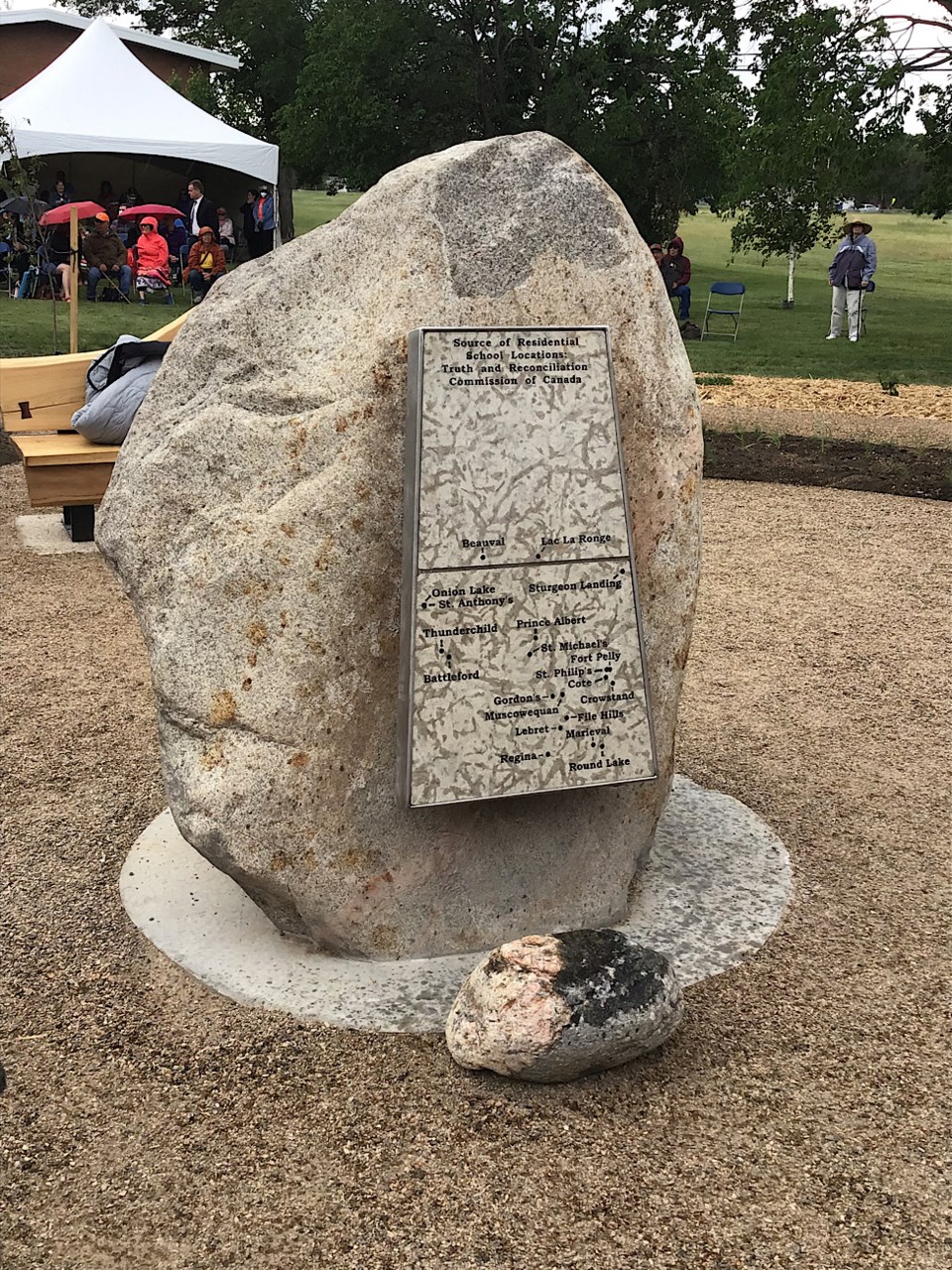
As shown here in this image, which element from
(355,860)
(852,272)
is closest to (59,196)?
(852,272)

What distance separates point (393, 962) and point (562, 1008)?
0.76 meters

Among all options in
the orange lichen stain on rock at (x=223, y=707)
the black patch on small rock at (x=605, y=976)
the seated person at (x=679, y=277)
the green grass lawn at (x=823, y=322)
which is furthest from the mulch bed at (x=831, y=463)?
the seated person at (x=679, y=277)

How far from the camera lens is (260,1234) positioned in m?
2.63

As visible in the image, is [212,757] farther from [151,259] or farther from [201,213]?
[201,213]

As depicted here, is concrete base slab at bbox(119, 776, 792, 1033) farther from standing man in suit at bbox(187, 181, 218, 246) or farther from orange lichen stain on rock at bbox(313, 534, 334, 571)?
standing man in suit at bbox(187, 181, 218, 246)

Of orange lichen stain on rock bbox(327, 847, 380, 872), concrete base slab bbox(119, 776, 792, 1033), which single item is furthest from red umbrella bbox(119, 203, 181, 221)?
orange lichen stain on rock bbox(327, 847, 380, 872)

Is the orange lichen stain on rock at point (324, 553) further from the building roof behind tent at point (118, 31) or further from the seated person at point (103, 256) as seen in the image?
the building roof behind tent at point (118, 31)

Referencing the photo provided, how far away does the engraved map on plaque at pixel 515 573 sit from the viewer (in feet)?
10.7

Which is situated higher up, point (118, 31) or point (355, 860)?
point (118, 31)

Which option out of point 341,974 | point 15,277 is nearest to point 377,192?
point 341,974

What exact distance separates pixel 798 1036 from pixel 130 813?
241 cm

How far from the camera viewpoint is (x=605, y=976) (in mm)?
3070

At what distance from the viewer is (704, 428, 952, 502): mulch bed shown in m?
9.72

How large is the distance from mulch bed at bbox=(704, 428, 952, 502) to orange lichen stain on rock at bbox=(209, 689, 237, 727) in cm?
722
